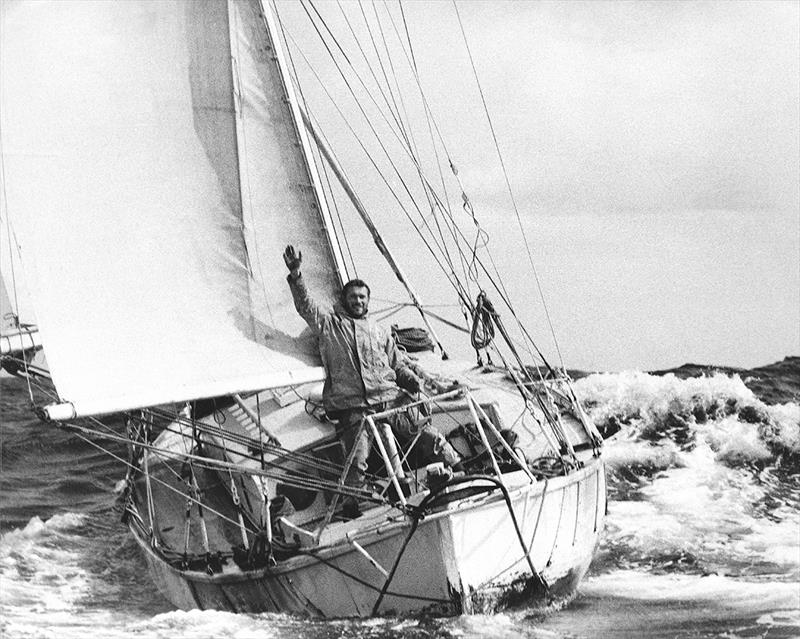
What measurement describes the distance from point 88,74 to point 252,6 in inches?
72.2

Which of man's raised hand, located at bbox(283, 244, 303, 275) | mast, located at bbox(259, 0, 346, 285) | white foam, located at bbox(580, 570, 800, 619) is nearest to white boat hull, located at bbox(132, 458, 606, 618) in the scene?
white foam, located at bbox(580, 570, 800, 619)

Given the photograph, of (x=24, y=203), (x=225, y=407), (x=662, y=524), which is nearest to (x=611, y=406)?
(x=662, y=524)

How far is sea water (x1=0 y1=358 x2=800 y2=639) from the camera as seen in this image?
389 inches

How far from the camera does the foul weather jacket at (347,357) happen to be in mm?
10500

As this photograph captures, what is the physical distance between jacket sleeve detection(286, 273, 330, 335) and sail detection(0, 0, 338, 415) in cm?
34

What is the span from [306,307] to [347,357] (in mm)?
635

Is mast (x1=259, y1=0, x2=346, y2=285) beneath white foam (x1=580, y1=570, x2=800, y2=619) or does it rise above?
above

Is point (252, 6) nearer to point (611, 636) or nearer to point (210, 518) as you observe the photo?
point (210, 518)

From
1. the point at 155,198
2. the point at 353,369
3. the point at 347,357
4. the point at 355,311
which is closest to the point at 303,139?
the point at 155,198

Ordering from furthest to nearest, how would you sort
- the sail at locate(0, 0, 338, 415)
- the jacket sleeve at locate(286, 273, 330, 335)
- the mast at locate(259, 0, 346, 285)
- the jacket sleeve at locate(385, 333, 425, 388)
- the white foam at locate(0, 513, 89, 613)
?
the white foam at locate(0, 513, 89, 613) → the mast at locate(259, 0, 346, 285) → the jacket sleeve at locate(385, 333, 425, 388) → the jacket sleeve at locate(286, 273, 330, 335) → the sail at locate(0, 0, 338, 415)

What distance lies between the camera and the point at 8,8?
34.3ft

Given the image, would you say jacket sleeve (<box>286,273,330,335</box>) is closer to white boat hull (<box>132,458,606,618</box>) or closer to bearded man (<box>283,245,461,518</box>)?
bearded man (<box>283,245,461,518</box>)

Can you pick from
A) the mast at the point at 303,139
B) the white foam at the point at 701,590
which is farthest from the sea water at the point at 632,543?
the mast at the point at 303,139

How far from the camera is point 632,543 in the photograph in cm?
1312
